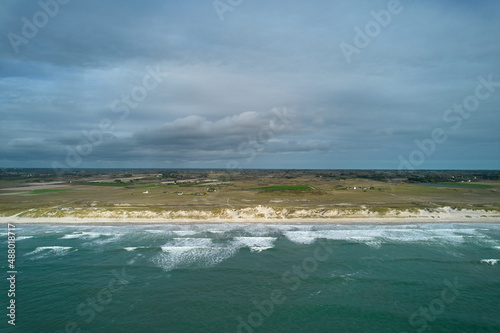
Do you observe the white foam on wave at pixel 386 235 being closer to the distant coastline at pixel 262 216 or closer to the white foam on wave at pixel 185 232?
the distant coastline at pixel 262 216

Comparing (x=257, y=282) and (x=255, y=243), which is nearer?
(x=257, y=282)

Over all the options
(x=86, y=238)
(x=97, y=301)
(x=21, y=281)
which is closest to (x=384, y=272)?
(x=97, y=301)

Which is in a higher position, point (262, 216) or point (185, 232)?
point (262, 216)
